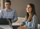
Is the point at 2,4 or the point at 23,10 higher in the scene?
the point at 2,4

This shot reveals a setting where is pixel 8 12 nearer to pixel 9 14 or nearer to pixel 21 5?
pixel 9 14

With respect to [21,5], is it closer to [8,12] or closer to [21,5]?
[21,5]

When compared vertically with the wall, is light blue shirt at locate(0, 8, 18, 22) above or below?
below

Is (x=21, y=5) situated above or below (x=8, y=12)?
above

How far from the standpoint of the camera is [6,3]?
134 centimetres

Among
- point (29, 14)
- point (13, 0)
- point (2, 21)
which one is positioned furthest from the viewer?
point (13, 0)

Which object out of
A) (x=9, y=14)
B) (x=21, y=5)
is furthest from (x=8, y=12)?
(x=21, y=5)

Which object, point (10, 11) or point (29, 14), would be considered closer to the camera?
point (29, 14)

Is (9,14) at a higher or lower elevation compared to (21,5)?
lower

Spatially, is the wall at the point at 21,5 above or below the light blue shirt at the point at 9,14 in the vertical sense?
above

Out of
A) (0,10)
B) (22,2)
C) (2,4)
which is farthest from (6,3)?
(22,2)

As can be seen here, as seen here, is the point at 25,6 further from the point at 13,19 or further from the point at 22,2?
the point at 13,19

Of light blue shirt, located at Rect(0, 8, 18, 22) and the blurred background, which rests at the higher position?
the blurred background

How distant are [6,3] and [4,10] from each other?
0.15 m
